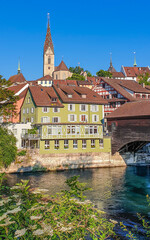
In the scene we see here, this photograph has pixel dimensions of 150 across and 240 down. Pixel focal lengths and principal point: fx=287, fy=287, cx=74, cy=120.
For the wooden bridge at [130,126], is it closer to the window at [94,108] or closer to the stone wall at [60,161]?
the stone wall at [60,161]

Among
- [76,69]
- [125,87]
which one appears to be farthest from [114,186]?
[76,69]

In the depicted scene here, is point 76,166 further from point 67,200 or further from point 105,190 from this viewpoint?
point 67,200

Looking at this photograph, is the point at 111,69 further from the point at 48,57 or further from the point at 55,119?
the point at 55,119

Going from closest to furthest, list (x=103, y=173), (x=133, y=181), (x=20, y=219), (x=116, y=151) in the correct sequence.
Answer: (x=20, y=219)
(x=133, y=181)
(x=103, y=173)
(x=116, y=151)

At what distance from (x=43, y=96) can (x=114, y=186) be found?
74.2 ft

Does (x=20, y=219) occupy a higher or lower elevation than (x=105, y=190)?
higher

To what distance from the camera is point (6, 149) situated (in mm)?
37312

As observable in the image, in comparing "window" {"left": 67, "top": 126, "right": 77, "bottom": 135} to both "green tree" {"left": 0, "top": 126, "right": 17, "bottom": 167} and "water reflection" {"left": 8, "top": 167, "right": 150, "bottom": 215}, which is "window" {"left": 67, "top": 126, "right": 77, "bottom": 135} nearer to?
"water reflection" {"left": 8, "top": 167, "right": 150, "bottom": 215}

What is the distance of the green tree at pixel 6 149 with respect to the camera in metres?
36.6

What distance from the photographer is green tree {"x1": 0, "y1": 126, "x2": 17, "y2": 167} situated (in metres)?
36.6

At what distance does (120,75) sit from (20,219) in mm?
106369

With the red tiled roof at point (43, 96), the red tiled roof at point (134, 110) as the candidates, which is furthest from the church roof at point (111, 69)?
the red tiled roof at point (134, 110)

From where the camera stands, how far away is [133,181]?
109 ft

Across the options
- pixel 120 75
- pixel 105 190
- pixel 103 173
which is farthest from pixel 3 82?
pixel 120 75
